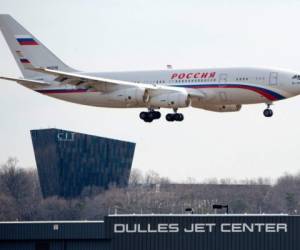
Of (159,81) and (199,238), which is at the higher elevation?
(159,81)

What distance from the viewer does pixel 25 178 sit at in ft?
643

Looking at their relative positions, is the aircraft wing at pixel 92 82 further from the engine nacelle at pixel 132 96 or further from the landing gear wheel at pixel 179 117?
the landing gear wheel at pixel 179 117

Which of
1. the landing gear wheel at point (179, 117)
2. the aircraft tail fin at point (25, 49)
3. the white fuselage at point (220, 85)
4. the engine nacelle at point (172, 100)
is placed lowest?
the landing gear wheel at point (179, 117)

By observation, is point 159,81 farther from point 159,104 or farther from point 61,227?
point 61,227

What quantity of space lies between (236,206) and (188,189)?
14621 millimetres

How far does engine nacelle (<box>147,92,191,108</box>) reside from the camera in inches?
4705

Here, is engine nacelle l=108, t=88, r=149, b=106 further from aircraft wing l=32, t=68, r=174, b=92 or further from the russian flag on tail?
the russian flag on tail

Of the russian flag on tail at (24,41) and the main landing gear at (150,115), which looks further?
the russian flag on tail at (24,41)

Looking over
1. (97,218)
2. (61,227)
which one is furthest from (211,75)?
(97,218)

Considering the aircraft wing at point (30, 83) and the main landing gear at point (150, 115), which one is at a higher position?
the aircraft wing at point (30, 83)

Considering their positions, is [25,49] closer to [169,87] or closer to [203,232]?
[169,87]

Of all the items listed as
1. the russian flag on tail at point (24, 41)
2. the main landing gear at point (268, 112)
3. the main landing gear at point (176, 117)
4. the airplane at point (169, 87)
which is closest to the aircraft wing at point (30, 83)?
the airplane at point (169, 87)

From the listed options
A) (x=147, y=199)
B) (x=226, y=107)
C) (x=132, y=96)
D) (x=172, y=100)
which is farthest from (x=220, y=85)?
(x=147, y=199)

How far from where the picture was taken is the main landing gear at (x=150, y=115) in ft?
406
